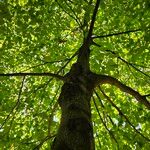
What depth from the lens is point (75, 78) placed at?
12.7 feet

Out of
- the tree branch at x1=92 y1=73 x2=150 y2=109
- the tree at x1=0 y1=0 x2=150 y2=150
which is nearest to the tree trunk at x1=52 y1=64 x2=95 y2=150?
the tree at x1=0 y1=0 x2=150 y2=150

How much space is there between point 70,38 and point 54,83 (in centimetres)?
147

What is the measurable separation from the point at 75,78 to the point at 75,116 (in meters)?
0.89

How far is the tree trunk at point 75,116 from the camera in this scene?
2.75m

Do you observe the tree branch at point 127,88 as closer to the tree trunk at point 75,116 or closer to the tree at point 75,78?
the tree at point 75,78

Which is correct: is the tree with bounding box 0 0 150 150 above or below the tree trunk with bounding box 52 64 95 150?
above

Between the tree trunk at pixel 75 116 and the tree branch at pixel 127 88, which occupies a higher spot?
the tree branch at pixel 127 88

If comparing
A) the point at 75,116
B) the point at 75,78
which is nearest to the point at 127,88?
the point at 75,78

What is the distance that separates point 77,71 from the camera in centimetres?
412

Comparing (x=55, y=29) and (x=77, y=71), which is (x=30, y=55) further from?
(x=77, y=71)

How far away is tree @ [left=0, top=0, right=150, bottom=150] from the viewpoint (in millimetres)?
3637

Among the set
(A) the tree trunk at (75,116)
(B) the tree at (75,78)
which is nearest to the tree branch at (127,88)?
(B) the tree at (75,78)

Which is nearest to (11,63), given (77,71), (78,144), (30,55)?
(30,55)

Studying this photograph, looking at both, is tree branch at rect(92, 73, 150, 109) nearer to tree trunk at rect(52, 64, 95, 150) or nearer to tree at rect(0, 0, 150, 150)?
tree at rect(0, 0, 150, 150)
